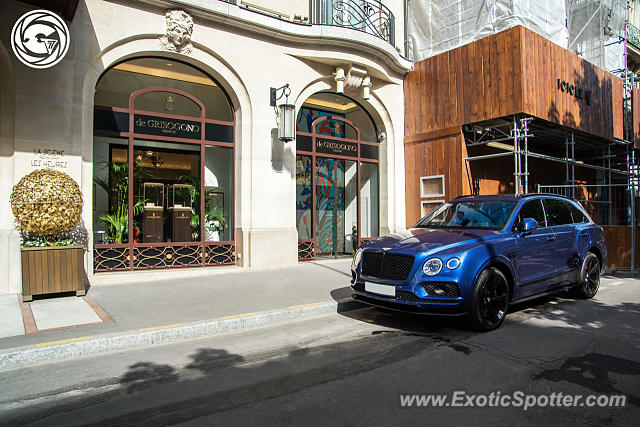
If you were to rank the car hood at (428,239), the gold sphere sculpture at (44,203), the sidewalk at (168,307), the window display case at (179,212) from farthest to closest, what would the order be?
the window display case at (179,212) < the gold sphere sculpture at (44,203) < the car hood at (428,239) < the sidewalk at (168,307)

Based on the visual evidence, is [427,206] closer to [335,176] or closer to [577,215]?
[335,176]

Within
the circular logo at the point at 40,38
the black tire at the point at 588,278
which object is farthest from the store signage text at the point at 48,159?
the black tire at the point at 588,278

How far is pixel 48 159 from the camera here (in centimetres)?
775

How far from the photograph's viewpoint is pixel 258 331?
5.52m

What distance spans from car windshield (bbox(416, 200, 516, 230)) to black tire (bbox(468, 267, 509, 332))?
82 cm

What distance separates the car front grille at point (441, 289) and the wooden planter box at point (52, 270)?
566cm

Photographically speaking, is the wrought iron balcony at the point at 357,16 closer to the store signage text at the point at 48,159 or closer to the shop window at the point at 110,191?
the shop window at the point at 110,191

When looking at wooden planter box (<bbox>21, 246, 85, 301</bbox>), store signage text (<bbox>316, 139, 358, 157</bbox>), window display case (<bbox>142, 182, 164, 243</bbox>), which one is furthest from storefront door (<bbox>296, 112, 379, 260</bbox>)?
wooden planter box (<bbox>21, 246, 85, 301</bbox>)

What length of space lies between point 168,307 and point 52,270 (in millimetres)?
2161

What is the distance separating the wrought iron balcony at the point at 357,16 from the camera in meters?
11.5

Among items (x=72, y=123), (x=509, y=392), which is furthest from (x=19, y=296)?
(x=509, y=392)

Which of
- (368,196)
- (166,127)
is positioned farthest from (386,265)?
(368,196)

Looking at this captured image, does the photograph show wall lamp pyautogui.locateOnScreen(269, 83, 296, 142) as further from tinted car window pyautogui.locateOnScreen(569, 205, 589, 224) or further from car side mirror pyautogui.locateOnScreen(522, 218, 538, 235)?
tinted car window pyautogui.locateOnScreen(569, 205, 589, 224)

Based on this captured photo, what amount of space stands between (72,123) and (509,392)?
8438mm
